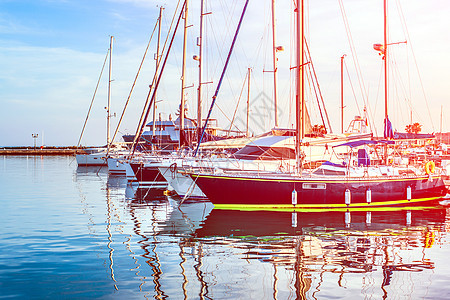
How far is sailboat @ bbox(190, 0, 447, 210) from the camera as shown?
20656 millimetres

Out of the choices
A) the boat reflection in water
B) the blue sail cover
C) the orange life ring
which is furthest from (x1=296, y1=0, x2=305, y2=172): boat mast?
the orange life ring

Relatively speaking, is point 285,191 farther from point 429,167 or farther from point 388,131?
point 429,167

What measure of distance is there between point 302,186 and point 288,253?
812 centimetres

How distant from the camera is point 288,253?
12.9 meters

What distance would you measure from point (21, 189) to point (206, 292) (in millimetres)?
26486

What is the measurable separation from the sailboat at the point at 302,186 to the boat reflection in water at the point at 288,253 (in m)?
0.56

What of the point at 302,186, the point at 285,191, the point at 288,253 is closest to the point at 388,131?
the point at 302,186

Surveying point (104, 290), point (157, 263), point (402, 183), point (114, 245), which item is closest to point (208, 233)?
point (114, 245)

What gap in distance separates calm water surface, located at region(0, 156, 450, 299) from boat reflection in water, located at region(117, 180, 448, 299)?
0.03 meters

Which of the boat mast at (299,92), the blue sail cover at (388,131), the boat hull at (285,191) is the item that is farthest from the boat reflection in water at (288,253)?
the blue sail cover at (388,131)

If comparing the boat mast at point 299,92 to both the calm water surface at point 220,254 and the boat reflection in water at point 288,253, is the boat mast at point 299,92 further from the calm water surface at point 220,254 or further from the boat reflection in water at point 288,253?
the calm water surface at point 220,254

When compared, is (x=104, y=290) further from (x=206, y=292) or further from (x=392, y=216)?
(x=392, y=216)

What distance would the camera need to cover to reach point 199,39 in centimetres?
3622

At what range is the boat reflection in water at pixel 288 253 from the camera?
970 cm
